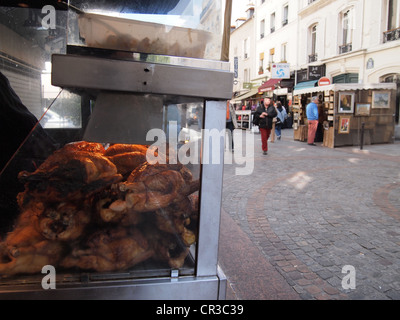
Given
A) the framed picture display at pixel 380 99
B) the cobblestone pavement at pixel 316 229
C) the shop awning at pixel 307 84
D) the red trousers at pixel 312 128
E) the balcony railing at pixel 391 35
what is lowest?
the cobblestone pavement at pixel 316 229

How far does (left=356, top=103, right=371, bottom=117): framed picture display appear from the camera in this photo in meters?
12.3

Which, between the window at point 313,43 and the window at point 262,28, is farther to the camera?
the window at point 262,28

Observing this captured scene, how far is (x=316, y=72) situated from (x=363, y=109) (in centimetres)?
994

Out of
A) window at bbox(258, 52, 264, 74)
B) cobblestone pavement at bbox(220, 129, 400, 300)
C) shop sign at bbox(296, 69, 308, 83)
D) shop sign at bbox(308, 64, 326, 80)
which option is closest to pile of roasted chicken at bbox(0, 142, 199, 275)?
cobblestone pavement at bbox(220, 129, 400, 300)

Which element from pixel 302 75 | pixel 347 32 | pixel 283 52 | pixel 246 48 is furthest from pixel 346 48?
pixel 246 48

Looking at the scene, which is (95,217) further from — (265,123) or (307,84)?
(307,84)

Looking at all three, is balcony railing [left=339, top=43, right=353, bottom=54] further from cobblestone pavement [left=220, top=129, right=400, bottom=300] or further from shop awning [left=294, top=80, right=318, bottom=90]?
cobblestone pavement [left=220, top=129, right=400, bottom=300]

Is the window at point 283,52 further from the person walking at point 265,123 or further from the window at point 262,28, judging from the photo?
the person walking at point 265,123

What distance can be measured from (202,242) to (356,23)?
20676 mm

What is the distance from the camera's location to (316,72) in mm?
21297

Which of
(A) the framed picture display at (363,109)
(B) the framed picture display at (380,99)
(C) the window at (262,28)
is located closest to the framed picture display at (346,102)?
(A) the framed picture display at (363,109)

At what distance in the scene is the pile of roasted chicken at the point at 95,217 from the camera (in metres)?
1.26

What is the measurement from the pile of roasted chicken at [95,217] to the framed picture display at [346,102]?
486 inches
